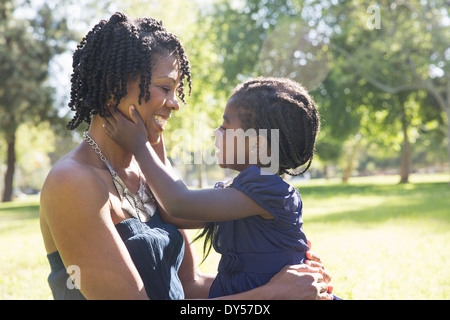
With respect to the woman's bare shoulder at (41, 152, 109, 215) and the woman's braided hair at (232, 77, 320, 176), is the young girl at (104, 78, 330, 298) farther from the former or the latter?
the woman's bare shoulder at (41, 152, 109, 215)

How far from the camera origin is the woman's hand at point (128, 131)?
6.94 feet

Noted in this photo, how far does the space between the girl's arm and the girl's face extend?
1.36ft

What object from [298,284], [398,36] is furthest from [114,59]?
[398,36]

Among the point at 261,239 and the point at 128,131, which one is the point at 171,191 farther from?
the point at 261,239

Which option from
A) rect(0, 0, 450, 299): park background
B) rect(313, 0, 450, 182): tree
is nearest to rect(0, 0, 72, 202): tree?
rect(0, 0, 450, 299): park background

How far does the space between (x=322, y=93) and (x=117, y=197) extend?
95.3 ft

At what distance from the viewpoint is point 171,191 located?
6.92 ft

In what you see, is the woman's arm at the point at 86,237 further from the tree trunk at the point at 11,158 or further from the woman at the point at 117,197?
the tree trunk at the point at 11,158

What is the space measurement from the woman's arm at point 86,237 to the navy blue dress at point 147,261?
152 mm

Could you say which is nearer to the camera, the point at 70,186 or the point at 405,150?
the point at 70,186

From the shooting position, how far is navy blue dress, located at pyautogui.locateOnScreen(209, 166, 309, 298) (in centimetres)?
224
